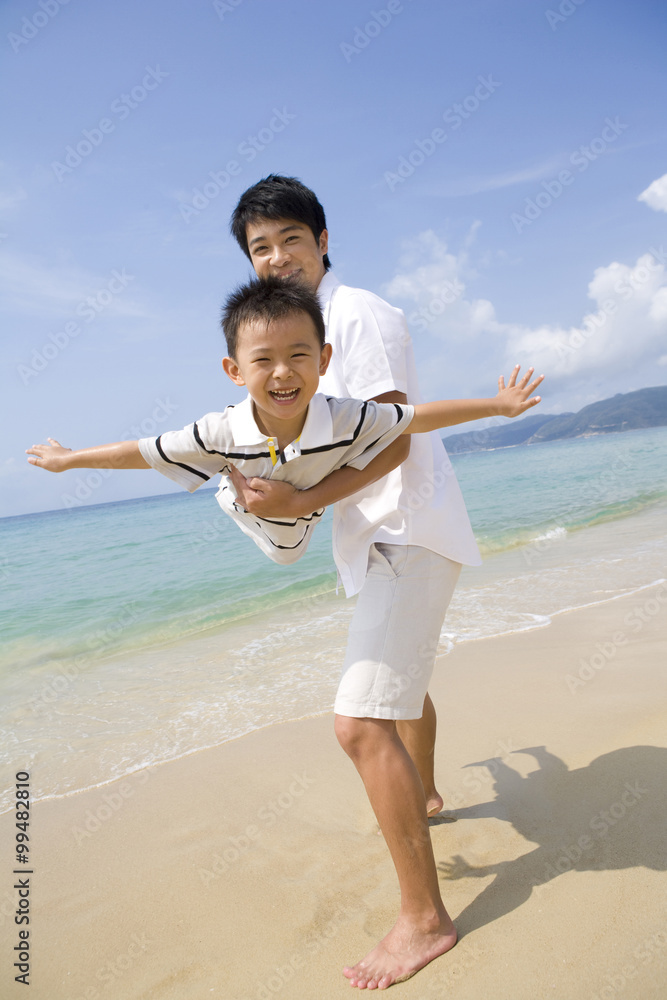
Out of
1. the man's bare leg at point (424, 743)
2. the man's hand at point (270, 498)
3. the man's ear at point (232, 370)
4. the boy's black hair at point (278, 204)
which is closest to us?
the man's hand at point (270, 498)

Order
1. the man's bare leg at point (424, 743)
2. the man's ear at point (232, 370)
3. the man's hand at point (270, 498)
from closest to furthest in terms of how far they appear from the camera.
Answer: the man's hand at point (270, 498) → the man's ear at point (232, 370) → the man's bare leg at point (424, 743)

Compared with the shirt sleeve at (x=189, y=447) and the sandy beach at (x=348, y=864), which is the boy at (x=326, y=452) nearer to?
the shirt sleeve at (x=189, y=447)

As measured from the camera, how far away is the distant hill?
113625 millimetres

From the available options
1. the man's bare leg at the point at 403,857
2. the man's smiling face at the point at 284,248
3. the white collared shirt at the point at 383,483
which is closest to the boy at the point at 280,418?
the white collared shirt at the point at 383,483

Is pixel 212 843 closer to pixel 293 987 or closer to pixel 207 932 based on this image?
pixel 207 932

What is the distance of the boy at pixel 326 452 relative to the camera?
2.03 meters

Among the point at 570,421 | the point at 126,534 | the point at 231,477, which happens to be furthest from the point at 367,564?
the point at 570,421

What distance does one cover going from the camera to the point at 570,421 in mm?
129125

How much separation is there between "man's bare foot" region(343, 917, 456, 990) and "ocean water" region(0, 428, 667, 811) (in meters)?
2.13

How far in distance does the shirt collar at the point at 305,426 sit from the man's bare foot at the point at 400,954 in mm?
1537

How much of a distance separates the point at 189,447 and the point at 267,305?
1.75 ft

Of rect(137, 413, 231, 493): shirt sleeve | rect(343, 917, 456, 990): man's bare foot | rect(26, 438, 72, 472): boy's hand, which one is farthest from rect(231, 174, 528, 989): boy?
rect(26, 438, 72, 472): boy's hand

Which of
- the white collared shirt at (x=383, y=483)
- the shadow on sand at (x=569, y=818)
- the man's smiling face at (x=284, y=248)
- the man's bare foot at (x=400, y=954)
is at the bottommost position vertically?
the shadow on sand at (x=569, y=818)

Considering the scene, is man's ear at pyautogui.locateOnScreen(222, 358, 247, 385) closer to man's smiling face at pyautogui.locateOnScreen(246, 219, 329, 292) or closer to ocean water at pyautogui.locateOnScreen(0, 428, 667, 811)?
man's smiling face at pyautogui.locateOnScreen(246, 219, 329, 292)
